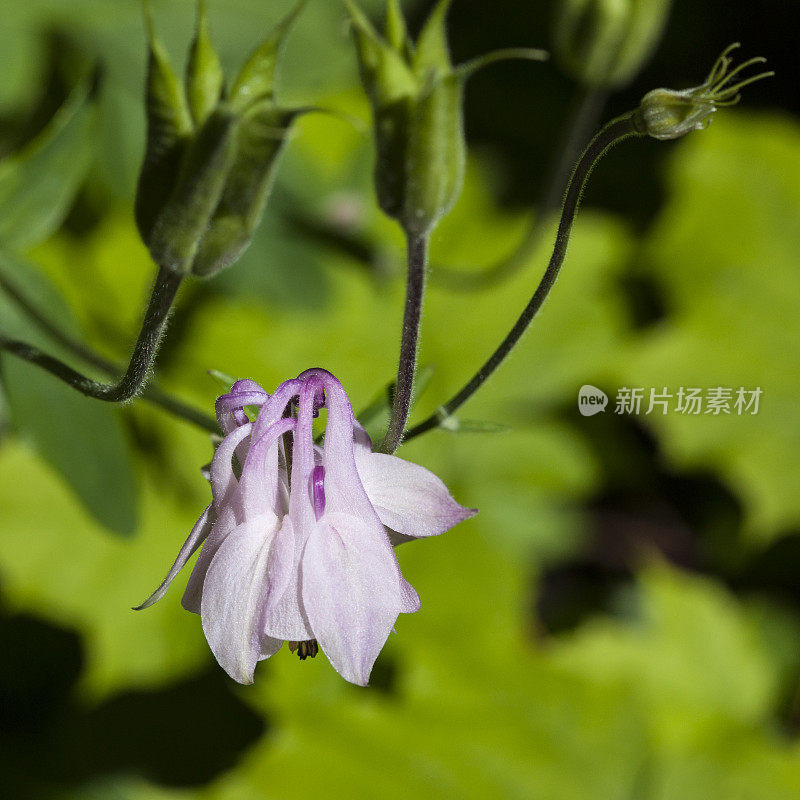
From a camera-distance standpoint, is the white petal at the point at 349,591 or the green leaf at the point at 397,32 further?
the green leaf at the point at 397,32

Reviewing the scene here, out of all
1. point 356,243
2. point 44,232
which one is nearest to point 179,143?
point 44,232

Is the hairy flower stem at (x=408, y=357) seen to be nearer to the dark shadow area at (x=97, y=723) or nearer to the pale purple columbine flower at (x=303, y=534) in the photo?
the pale purple columbine flower at (x=303, y=534)

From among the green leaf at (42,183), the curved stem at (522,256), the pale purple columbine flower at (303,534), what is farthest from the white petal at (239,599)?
the curved stem at (522,256)

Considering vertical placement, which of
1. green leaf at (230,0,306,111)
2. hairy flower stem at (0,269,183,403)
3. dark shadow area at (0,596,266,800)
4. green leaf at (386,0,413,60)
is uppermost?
green leaf at (386,0,413,60)

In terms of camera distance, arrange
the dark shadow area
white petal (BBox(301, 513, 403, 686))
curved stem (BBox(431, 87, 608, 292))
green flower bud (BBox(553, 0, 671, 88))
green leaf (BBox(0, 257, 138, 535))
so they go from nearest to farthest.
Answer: white petal (BBox(301, 513, 403, 686)) → green leaf (BBox(0, 257, 138, 535)) → green flower bud (BBox(553, 0, 671, 88)) → the dark shadow area → curved stem (BBox(431, 87, 608, 292))

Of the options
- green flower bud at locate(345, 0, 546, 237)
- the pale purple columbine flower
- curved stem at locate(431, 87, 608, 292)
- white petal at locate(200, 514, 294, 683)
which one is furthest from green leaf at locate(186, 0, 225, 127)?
curved stem at locate(431, 87, 608, 292)

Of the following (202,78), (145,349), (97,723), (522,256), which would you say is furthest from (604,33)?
(97,723)

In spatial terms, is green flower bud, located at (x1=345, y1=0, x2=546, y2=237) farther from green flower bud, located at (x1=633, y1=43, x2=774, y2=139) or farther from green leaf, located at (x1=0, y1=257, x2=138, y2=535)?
green leaf, located at (x1=0, y1=257, x2=138, y2=535)

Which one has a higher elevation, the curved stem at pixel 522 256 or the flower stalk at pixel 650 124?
the flower stalk at pixel 650 124
